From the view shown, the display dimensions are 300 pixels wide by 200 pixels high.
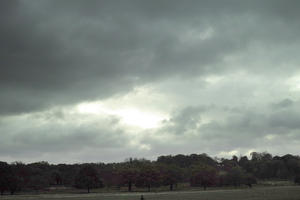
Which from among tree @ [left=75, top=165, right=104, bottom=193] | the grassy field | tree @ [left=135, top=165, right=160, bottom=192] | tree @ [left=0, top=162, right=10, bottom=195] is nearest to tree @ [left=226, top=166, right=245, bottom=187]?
tree @ [left=135, top=165, right=160, bottom=192]

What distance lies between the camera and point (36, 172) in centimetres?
16250

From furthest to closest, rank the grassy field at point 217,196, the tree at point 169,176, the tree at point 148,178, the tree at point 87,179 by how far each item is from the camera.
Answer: the tree at point 169,176 < the tree at point 148,178 < the tree at point 87,179 < the grassy field at point 217,196

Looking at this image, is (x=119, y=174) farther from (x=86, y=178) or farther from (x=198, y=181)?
(x=198, y=181)

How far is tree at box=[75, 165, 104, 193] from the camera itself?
433 feet

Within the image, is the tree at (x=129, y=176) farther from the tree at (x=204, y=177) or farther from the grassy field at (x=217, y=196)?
the grassy field at (x=217, y=196)

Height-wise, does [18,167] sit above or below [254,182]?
above

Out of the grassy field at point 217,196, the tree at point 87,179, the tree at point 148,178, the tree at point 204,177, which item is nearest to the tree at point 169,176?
the tree at point 148,178

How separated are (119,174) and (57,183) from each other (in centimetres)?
5334

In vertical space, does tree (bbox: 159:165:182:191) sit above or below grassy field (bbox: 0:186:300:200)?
above

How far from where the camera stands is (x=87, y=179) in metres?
132

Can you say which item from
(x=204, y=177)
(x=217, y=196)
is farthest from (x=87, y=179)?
(x=217, y=196)

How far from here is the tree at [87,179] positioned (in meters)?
132

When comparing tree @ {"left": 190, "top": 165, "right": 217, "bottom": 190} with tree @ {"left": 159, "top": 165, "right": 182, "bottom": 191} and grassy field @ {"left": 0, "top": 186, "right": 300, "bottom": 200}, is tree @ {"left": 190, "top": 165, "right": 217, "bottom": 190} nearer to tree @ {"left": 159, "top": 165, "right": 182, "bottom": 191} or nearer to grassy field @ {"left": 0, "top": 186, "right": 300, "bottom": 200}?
tree @ {"left": 159, "top": 165, "right": 182, "bottom": 191}

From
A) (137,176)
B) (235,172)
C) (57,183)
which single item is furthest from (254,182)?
(57,183)
